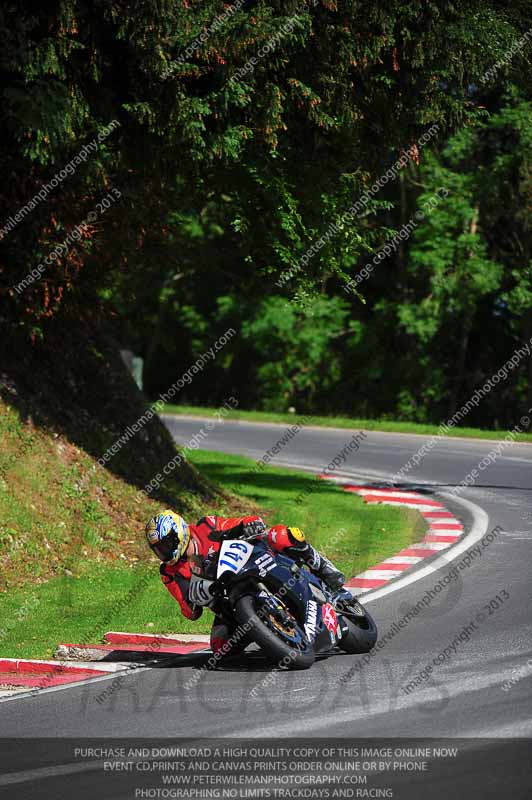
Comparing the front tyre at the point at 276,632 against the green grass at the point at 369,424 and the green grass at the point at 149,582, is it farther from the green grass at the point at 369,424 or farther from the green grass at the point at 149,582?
the green grass at the point at 369,424

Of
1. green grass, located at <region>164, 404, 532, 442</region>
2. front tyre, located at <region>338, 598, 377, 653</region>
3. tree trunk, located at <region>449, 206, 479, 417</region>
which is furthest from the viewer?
tree trunk, located at <region>449, 206, 479, 417</region>

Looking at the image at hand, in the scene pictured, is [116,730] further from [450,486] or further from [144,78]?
[450,486]

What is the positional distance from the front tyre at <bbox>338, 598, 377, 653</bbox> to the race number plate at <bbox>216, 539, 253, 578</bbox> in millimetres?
1011

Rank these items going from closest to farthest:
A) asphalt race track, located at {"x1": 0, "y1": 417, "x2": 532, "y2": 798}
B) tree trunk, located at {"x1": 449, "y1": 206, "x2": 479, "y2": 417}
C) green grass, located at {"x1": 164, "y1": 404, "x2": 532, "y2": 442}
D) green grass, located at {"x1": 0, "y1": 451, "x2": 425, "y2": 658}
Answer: asphalt race track, located at {"x1": 0, "y1": 417, "x2": 532, "y2": 798} < green grass, located at {"x1": 0, "y1": 451, "x2": 425, "y2": 658} < green grass, located at {"x1": 164, "y1": 404, "x2": 532, "y2": 442} < tree trunk, located at {"x1": 449, "y1": 206, "x2": 479, "y2": 417}

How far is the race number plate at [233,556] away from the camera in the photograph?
8719mm

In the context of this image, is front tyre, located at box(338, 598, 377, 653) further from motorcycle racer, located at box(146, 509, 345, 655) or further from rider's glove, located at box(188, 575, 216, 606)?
rider's glove, located at box(188, 575, 216, 606)

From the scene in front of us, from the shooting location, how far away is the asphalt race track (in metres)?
6.21

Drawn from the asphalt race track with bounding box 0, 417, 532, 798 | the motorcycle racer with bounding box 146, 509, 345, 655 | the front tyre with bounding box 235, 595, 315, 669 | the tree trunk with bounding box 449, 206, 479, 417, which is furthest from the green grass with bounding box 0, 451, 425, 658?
the tree trunk with bounding box 449, 206, 479, 417

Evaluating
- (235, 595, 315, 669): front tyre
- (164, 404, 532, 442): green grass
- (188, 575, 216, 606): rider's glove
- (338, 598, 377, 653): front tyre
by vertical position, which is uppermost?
(338, 598, 377, 653): front tyre

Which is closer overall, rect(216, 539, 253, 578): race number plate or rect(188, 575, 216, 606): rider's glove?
rect(216, 539, 253, 578): race number plate

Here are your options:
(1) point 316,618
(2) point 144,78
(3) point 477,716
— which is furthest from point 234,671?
(2) point 144,78

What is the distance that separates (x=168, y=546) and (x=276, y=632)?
43.9 inches

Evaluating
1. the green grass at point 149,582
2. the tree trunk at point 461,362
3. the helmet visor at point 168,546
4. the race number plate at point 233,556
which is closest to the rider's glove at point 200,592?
the race number plate at point 233,556

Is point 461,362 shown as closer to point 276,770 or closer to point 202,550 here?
point 202,550
